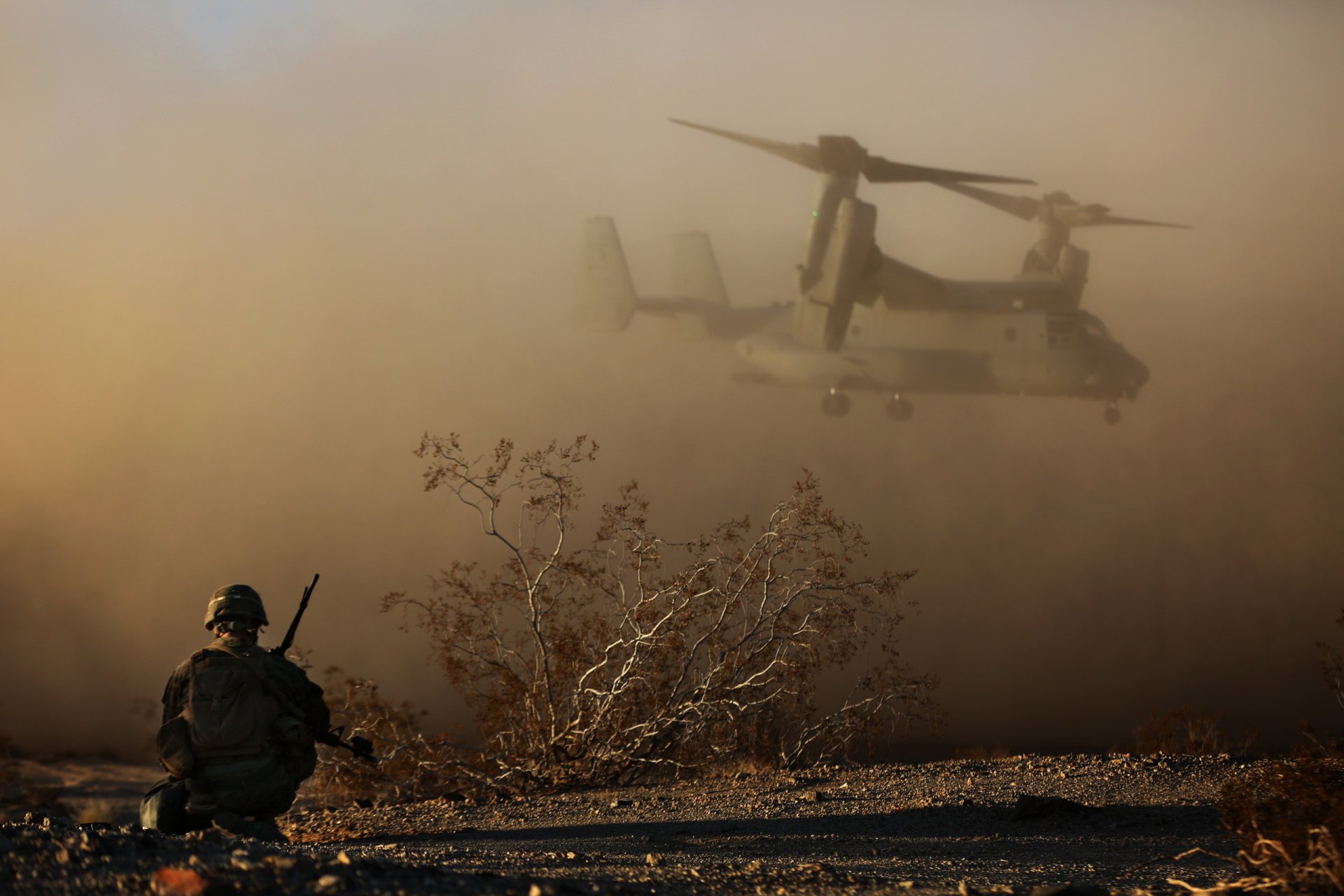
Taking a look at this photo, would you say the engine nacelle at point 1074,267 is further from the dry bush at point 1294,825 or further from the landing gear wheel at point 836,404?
the dry bush at point 1294,825

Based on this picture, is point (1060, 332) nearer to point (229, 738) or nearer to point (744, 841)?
point (744, 841)

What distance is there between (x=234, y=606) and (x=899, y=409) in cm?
2011

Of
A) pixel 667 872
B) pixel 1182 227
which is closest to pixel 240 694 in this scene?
pixel 667 872

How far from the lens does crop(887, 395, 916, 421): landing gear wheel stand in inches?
956

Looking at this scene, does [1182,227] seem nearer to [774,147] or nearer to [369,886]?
[774,147]

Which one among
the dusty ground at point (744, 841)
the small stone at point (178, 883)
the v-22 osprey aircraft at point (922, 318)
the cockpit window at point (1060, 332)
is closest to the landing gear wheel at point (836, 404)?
the v-22 osprey aircraft at point (922, 318)

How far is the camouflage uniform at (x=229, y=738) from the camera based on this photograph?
5.86 m

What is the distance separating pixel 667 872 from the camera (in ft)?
13.9

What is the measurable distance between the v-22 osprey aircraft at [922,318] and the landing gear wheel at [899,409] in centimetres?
3

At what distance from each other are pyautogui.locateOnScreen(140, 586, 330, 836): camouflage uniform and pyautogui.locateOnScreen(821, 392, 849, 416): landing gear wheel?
1915cm

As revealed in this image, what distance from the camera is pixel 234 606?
6.06m

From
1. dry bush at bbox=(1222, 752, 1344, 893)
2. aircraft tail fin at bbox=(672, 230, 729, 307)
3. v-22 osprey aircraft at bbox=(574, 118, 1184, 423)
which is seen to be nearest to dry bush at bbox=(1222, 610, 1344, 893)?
dry bush at bbox=(1222, 752, 1344, 893)

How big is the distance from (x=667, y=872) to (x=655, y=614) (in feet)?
18.6

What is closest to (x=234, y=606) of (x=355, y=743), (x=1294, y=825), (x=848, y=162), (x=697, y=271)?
(x=355, y=743)
